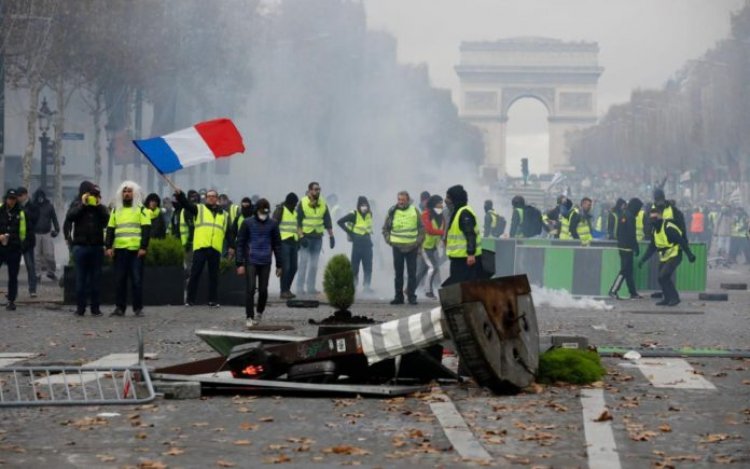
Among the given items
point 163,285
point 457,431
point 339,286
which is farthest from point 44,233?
point 457,431

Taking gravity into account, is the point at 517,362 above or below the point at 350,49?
below

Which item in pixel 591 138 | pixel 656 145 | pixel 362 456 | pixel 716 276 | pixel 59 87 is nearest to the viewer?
pixel 362 456

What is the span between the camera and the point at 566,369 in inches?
523

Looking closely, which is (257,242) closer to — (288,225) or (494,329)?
(288,225)

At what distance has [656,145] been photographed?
12012cm

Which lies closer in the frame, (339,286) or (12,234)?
(339,286)

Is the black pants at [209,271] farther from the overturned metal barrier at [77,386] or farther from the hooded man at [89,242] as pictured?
the overturned metal barrier at [77,386]

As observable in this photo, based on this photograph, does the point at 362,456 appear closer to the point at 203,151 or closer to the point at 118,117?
the point at 203,151

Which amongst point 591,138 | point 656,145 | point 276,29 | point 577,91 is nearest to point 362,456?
point 276,29

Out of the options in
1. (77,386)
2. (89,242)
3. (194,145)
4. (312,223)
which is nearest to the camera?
(77,386)

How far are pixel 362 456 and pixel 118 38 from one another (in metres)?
47.4

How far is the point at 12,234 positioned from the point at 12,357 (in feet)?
27.6

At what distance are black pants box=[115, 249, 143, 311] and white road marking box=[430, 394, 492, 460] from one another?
10008 millimetres

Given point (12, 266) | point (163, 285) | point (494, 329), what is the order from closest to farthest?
point (494, 329) → point (12, 266) → point (163, 285)
